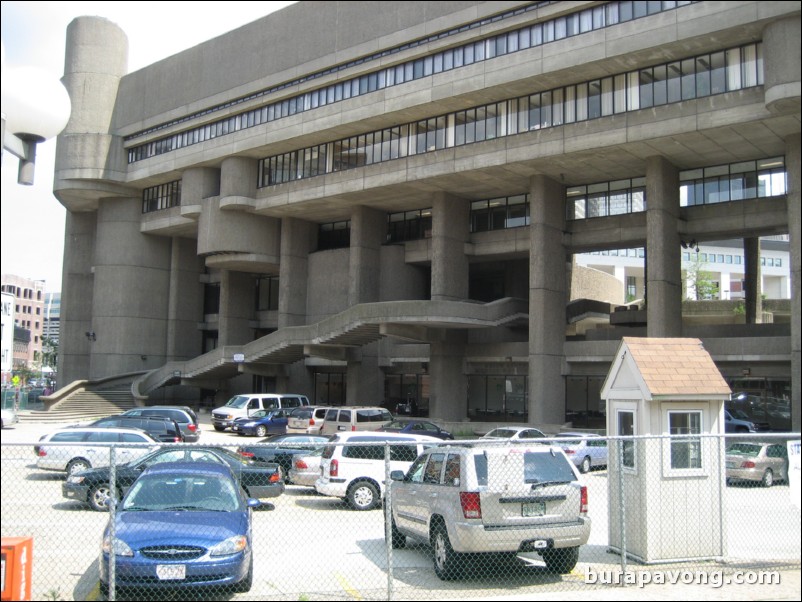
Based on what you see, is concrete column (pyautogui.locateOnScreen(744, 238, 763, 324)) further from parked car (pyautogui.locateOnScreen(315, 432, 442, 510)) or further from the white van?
parked car (pyautogui.locateOnScreen(315, 432, 442, 510))

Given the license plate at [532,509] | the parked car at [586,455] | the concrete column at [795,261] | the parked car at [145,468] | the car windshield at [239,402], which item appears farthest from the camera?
the car windshield at [239,402]

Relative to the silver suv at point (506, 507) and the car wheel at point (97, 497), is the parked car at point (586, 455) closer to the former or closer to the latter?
the car wheel at point (97, 497)

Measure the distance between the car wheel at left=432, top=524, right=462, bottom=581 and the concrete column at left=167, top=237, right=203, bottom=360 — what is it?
54159 mm

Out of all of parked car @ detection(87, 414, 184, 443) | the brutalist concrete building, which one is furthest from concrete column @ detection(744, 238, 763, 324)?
parked car @ detection(87, 414, 184, 443)

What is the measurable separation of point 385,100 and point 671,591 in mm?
36391

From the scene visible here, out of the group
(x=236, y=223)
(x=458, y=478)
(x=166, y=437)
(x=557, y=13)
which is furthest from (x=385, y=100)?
(x=458, y=478)

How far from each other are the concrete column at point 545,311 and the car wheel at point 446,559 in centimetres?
3018

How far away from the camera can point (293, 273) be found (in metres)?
53.6

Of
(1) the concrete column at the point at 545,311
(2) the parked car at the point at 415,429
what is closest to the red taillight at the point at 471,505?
(2) the parked car at the point at 415,429

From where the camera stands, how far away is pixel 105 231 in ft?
200

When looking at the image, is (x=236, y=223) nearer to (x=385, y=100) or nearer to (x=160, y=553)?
(x=385, y=100)

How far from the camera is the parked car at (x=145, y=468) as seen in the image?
1634 centimetres

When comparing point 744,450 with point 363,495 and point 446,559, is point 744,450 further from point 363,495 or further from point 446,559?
point 446,559

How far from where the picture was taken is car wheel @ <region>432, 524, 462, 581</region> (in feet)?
34.0
